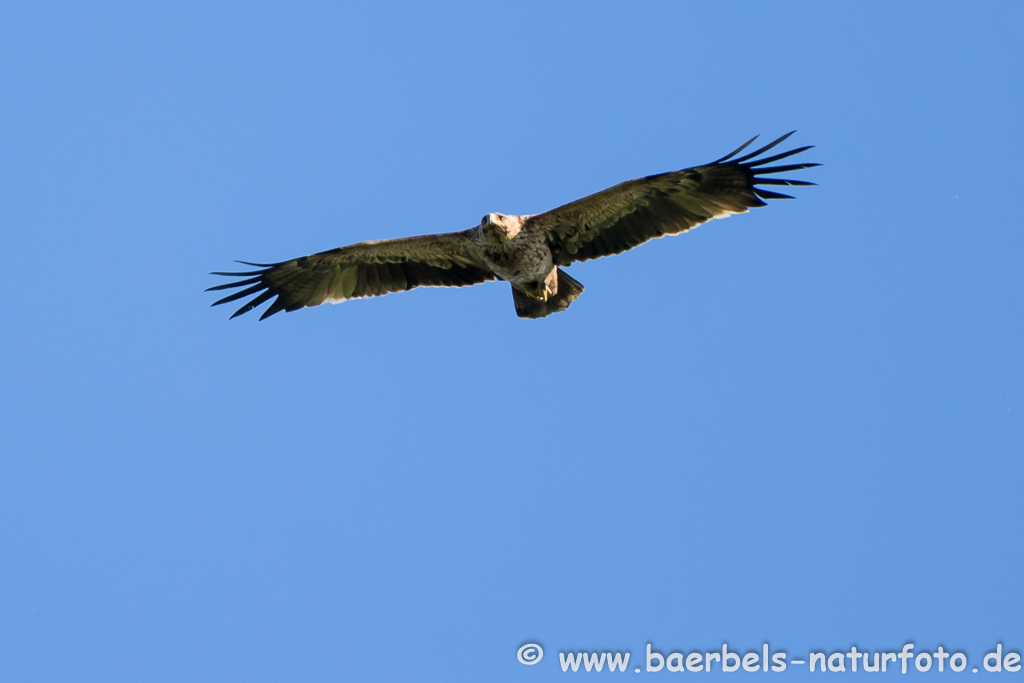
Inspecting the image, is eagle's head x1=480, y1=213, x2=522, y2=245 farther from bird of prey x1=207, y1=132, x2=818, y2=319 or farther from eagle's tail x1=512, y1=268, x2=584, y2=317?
eagle's tail x1=512, y1=268, x2=584, y2=317

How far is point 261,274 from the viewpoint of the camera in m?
12.1

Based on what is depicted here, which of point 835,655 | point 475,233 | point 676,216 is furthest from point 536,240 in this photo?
point 835,655

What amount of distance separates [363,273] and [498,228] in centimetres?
223

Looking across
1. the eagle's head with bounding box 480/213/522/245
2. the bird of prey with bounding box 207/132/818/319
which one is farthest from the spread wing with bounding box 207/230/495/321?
the eagle's head with bounding box 480/213/522/245

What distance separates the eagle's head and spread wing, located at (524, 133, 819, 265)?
0.26 metres

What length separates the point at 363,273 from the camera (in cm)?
1190

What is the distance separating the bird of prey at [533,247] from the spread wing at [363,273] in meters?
0.01

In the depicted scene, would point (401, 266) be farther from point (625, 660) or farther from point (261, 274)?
point (625, 660)

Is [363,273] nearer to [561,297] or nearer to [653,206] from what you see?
[561,297]

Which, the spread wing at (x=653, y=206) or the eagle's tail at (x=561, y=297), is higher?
the spread wing at (x=653, y=206)

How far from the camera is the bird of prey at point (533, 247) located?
10281 mm

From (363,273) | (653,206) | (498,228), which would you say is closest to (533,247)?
(498,228)

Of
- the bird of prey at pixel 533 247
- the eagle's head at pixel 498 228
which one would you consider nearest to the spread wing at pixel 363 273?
the bird of prey at pixel 533 247

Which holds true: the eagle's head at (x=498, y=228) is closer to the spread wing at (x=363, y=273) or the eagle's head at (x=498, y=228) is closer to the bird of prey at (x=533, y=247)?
the bird of prey at (x=533, y=247)
